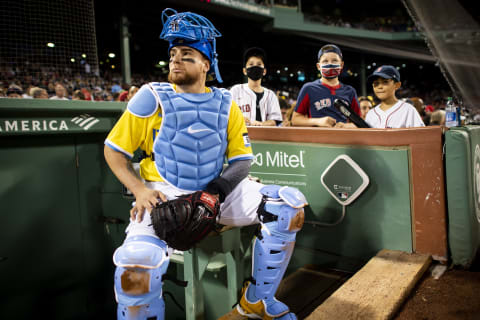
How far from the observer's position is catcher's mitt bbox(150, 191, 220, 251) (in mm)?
1671

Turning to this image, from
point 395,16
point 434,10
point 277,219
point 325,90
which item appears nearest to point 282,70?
point 395,16

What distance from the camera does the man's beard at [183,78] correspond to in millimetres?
1912

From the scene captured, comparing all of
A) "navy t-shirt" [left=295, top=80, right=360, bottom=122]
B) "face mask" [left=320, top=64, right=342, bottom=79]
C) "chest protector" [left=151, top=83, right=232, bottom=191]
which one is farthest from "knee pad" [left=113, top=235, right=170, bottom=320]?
"face mask" [left=320, top=64, right=342, bottom=79]

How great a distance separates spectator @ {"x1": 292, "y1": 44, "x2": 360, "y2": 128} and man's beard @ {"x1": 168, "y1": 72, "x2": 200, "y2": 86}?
148cm

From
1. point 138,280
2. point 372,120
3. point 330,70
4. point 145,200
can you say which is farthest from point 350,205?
point 138,280

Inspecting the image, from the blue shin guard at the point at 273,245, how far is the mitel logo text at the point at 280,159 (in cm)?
96

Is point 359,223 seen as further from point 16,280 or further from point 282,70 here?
point 282,70

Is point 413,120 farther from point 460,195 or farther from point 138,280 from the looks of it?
point 138,280

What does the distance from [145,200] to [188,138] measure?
0.38 m

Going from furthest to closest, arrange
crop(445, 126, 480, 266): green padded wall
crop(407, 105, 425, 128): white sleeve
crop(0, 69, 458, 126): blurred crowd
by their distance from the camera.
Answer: crop(0, 69, 458, 126): blurred crowd → crop(407, 105, 425, 128): white sleeve → crop(445, 126, 480, 266): green padded wall

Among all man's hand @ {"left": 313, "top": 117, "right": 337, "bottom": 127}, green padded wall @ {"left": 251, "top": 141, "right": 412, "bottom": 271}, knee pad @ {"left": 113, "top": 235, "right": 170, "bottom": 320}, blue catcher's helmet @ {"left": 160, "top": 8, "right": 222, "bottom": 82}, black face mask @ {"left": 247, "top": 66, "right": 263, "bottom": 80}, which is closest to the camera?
knee pad @ {"left": 113, "top": 235, "right": 170, "bottom": 320}

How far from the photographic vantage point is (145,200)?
1754 millimetres

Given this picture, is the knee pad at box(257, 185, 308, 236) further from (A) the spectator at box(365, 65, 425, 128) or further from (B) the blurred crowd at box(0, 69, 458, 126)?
(B) the blurred crowd at box(0, 69, 458, 126)

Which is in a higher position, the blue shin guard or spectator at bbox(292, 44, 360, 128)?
spectator at bbox(292, 44, 360, 128)
